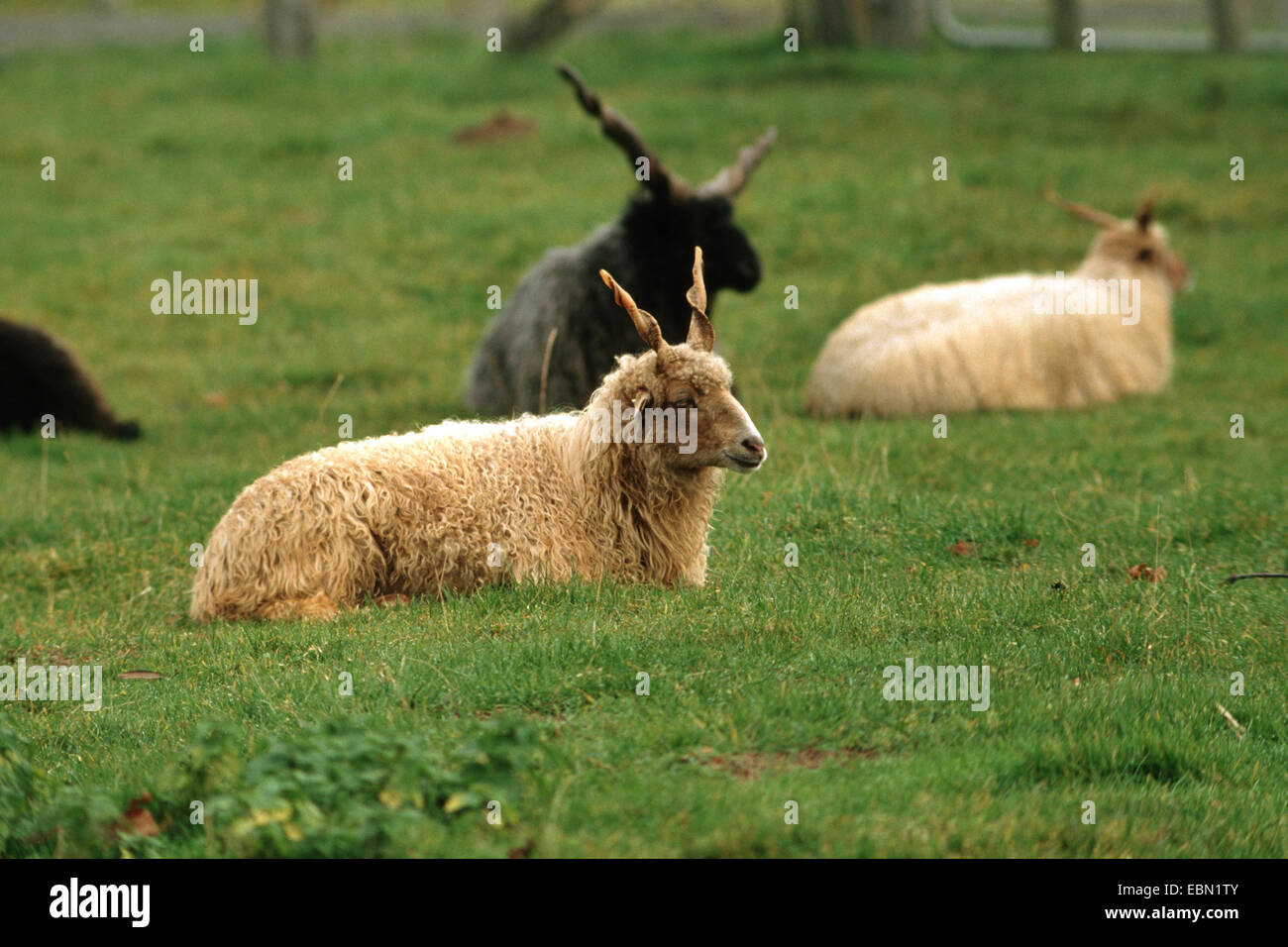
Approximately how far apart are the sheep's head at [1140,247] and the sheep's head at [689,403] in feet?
27.3

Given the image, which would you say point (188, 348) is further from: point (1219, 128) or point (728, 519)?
point (1219, 128)

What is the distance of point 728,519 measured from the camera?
8320 millimetres

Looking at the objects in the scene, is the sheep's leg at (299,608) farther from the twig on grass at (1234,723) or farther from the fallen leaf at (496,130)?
the fallen leaf at (496,130)

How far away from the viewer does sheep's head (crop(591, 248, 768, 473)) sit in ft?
22.2

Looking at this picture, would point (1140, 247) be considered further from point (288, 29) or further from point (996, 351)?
Result: point (288, 29)

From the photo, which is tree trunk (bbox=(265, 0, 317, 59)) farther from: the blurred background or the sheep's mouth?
the sheep's mouth

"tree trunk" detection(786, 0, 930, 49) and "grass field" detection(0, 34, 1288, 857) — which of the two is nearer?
"grass field" detection(0, 34, 1288, 857)

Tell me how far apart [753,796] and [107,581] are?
4.89 m

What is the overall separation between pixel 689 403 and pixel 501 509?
3.43 feet

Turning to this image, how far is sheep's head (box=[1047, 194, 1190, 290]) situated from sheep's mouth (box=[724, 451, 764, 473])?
28.1 feet

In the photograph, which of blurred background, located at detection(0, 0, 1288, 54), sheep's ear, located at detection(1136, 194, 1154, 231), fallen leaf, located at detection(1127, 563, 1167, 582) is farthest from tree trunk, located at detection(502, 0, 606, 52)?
fallen leaf, located at detection(1127, 563, 1167, 582)

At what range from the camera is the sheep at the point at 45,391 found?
1268cm

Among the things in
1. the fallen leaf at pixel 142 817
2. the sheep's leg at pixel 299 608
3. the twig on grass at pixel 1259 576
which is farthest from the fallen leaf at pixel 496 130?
the fallen leaf at pixel 142 817
